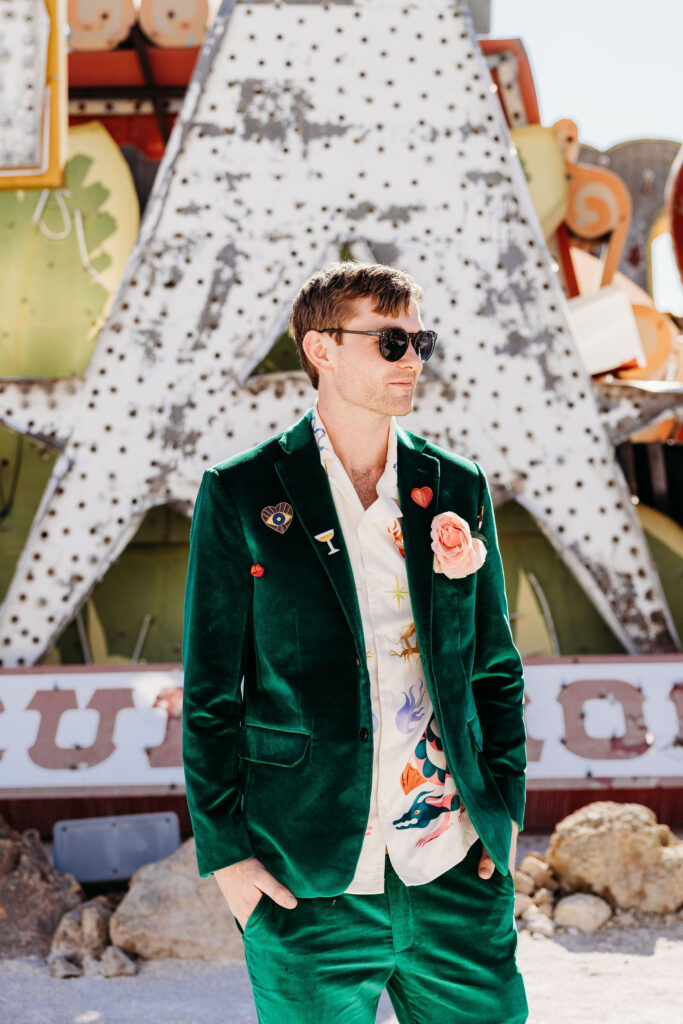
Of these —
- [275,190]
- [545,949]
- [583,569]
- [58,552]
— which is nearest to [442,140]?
[275,190]

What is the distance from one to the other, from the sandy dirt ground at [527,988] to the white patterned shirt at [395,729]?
1802 mm

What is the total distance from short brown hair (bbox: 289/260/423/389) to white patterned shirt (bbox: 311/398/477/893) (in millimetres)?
289

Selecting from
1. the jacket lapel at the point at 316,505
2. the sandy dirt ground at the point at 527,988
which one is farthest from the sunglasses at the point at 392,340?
the sandy dirt ground at the point at 527,988

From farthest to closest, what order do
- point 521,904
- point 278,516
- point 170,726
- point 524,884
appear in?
point 170,726 → point 524,884 → point 521,904 → point 278,516

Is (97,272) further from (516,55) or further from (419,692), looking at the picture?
(419,692)

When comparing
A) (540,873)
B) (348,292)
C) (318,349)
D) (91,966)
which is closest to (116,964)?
(91,966)

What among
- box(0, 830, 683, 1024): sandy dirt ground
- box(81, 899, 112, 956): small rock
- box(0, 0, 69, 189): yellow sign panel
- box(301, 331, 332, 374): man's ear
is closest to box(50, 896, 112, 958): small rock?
box(81, 899, 112, 956): small rock

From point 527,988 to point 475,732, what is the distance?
1943 mm

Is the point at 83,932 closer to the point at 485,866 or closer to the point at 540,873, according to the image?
the point at 540,873

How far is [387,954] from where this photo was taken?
1.63 metres

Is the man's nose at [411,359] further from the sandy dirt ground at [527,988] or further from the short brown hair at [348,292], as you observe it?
the sandy dirt ground at [527,988]

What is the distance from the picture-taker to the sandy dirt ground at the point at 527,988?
3.14 metres

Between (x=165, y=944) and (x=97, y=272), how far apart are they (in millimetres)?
4207

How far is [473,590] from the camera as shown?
1.83m
